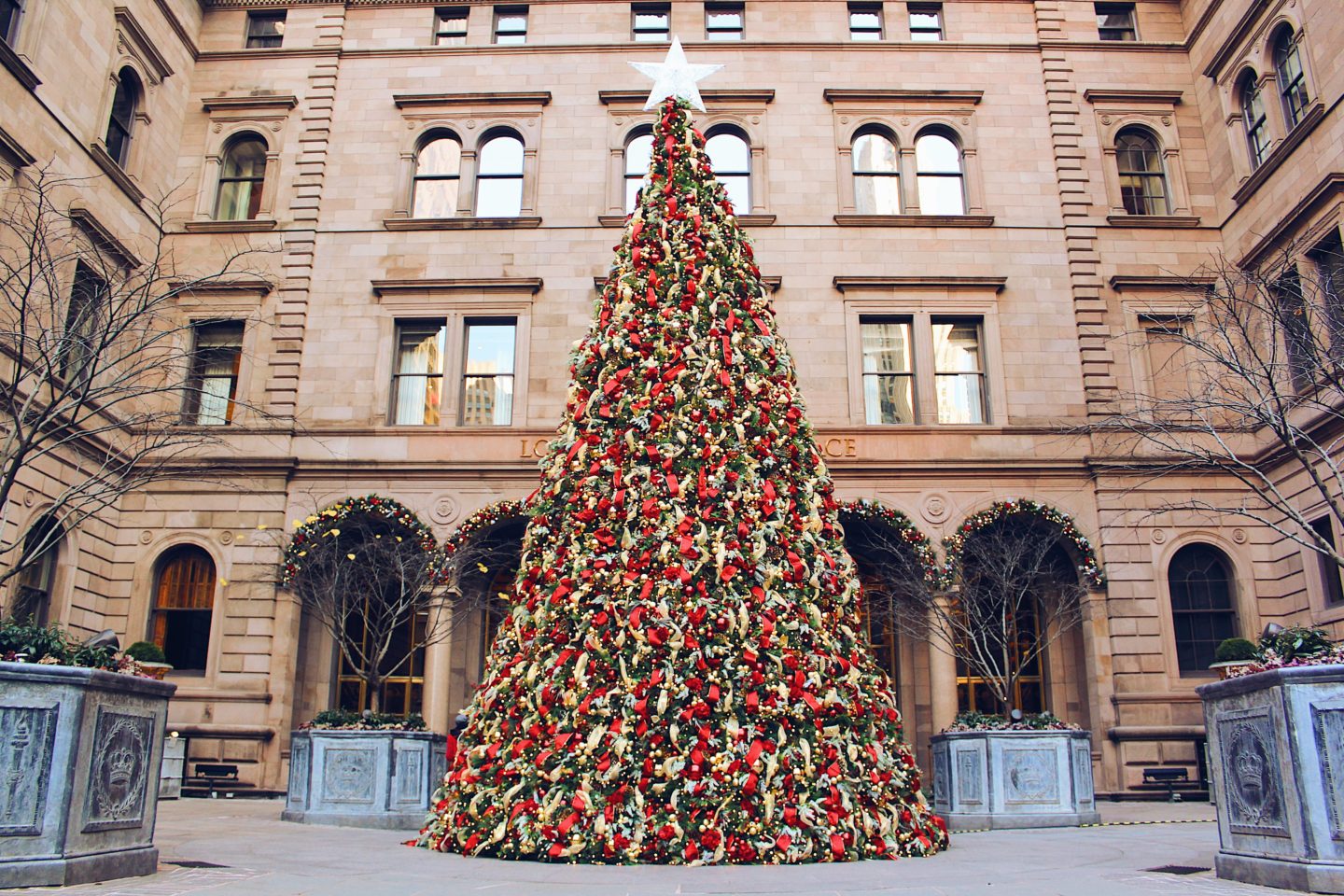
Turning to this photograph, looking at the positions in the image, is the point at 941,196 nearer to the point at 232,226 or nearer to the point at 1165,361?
the point at 1165,361

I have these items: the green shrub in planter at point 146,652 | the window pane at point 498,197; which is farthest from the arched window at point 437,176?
the green shrub in planter at point 146,652

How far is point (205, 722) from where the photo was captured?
18.9 m

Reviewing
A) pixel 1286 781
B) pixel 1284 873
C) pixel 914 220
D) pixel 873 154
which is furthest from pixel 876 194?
pixel 1284 873

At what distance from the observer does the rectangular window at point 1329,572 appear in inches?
695

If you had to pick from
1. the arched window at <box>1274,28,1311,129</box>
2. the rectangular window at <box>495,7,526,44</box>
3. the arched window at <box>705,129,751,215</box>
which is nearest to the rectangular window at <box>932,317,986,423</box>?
the arched window at <box>705,129,751,215</box>

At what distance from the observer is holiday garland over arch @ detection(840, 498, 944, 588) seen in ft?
61.8

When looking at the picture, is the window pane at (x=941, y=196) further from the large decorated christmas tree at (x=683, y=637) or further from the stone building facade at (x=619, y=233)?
the large decorated christmas tree at (x=683, y=637)

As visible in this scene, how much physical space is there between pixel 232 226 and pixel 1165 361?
19637 millimetres

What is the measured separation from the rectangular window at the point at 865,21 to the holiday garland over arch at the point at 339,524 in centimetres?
1504

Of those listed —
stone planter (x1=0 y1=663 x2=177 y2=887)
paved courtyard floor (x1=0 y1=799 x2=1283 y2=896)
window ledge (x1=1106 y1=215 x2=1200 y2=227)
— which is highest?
window ledge (x1=1106 y1=215 x2=1200 y2=227)

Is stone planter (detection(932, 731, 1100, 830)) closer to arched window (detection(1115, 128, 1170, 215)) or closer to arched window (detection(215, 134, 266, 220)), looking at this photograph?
arched window (detection(1115, 128, 1170, 215))

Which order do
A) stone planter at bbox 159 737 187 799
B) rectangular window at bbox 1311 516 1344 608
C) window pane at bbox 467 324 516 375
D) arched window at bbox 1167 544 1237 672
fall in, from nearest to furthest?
stone planter at bbox 159 737 187 799
rectangular window at bbox 1311 516 1344 608
arched window at bbox 1167 544 1237 672
window pane at bbox 467 324 516 375

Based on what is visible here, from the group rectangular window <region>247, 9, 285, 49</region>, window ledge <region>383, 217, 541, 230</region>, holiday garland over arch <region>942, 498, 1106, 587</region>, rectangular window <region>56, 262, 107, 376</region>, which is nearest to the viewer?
rectangular window <region>56, 262, 107, 376</region>

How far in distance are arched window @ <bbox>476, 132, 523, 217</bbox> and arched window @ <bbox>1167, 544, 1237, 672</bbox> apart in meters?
15.6
